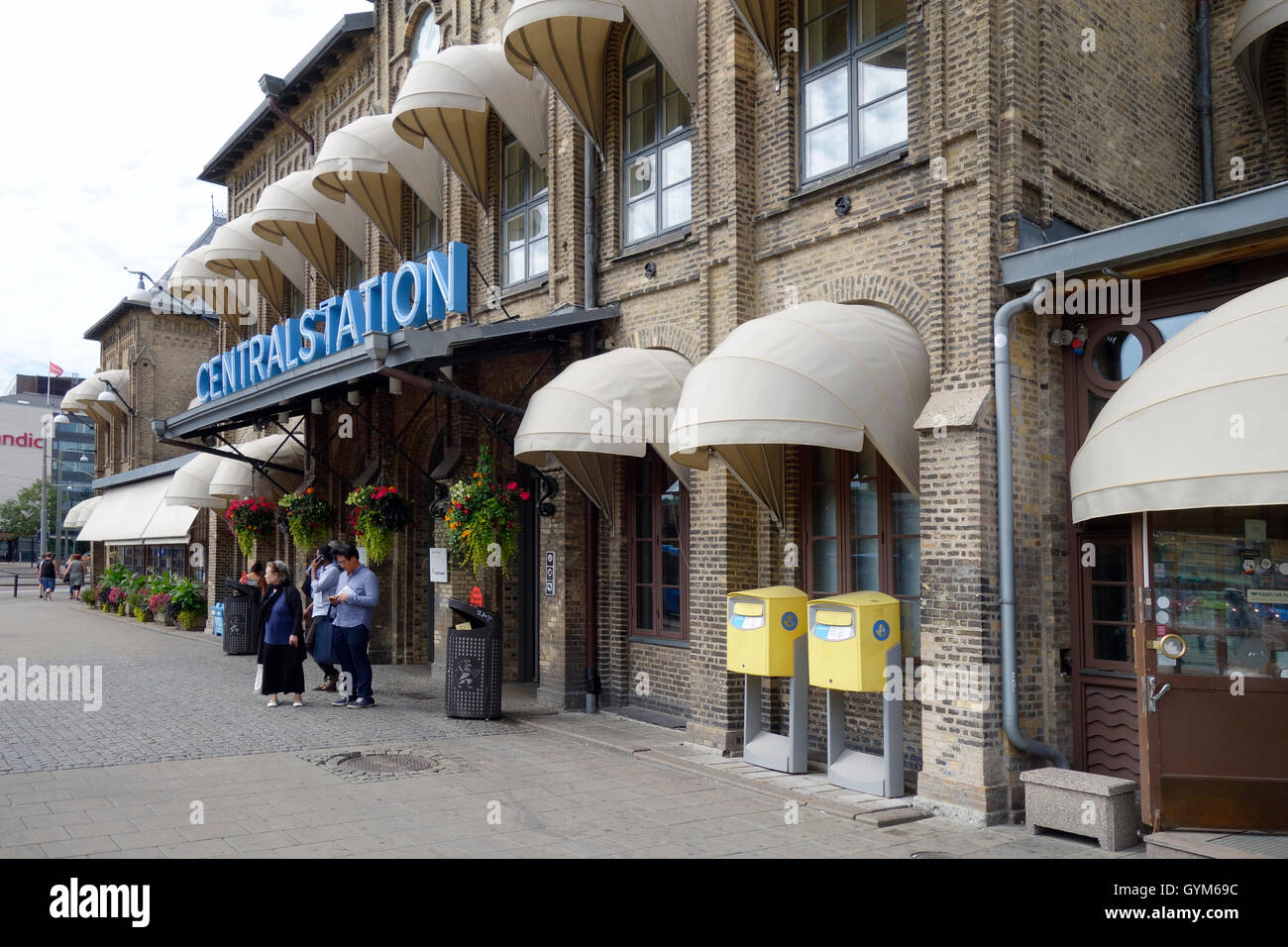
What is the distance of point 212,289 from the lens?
2397cm

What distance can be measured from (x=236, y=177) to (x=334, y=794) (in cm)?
2283

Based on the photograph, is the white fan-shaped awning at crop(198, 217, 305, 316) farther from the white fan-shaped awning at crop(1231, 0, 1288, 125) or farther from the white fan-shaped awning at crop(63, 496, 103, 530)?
the white fan-shaped awning at crop(63, 496, 103, 530)

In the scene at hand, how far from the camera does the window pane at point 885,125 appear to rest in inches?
382

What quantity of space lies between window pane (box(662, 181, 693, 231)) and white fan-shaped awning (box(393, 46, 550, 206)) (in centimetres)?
273

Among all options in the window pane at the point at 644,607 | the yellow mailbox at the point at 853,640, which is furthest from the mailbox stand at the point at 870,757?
the window pane at the point at 644,607

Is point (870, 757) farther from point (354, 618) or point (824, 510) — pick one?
point (354, 618)

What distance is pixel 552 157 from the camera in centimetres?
1411

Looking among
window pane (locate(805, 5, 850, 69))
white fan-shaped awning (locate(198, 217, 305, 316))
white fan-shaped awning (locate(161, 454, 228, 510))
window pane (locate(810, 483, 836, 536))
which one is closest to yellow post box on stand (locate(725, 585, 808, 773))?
window pane (locate(810, 483, 836, 536))

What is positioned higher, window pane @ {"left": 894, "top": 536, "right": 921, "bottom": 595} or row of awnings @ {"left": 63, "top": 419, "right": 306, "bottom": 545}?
row of awnings @ {"left": 63, "top": 419, "right": 306, "bottom": 545}

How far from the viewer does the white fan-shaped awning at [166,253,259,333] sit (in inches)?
894

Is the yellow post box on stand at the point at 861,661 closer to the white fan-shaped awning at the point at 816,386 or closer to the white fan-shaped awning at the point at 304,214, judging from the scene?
the white fan-shaped awning at the point at 816,386

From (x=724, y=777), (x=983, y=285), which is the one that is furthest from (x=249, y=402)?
(x=983, y=285)
